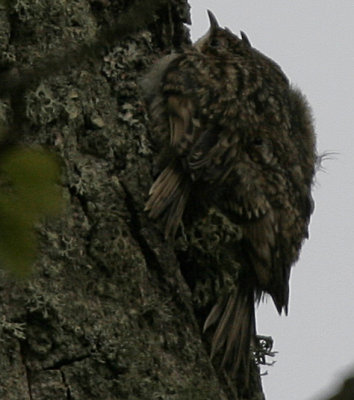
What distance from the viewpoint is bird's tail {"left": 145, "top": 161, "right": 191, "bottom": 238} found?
2.35 metres

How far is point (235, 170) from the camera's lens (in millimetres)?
2572

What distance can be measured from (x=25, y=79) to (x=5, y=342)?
1.15m

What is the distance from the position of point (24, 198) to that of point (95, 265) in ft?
4.24

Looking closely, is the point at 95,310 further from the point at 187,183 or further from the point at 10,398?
the point at 187,183

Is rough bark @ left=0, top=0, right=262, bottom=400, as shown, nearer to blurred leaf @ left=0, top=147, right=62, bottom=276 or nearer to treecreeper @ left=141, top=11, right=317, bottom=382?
treecreeper @ left=141, top=11, right=317, bottom=382

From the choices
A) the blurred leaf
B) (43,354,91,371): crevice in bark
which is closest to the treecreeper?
(43,354,91,371): crevice in bark

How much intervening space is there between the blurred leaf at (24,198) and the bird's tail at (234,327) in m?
1.52

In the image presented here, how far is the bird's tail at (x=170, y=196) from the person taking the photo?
2.35m

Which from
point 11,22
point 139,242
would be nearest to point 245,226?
point 139,242

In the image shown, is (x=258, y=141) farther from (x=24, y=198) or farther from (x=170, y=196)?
(x=24, y=198)

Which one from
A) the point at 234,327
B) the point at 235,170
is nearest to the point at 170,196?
the point at 235,170

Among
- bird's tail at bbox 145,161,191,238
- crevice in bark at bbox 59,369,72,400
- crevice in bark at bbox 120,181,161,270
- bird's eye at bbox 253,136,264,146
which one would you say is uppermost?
bird's eye at bbox 253,136,264,146

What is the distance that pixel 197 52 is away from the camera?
290 centimetres

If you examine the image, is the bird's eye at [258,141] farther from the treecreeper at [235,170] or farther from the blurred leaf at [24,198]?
the blurred leaf at [24,198]
